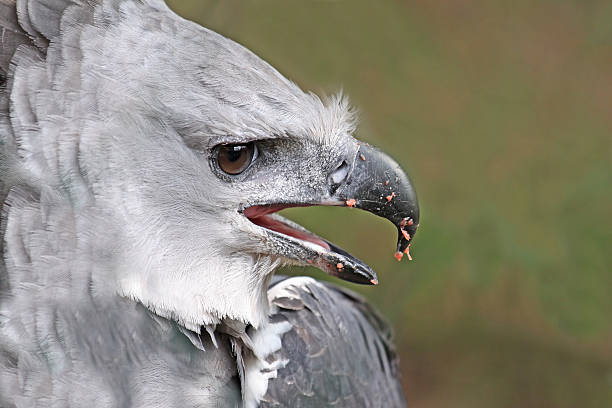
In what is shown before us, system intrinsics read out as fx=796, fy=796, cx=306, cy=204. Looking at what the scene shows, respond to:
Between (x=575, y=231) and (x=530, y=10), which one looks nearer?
(x=575, y=231)

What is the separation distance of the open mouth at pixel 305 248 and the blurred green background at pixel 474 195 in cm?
139

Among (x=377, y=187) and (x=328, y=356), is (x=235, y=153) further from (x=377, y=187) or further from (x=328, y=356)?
(x=328, y=356)

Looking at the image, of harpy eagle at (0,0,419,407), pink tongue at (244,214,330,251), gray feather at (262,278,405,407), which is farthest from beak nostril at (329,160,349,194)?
gray feather at (262,278,405,407)

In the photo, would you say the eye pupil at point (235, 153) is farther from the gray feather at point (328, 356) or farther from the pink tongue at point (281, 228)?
the gray feather at point (328, 356)

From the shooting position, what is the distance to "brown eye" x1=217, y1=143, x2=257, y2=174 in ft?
4.73

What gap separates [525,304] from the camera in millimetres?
3818

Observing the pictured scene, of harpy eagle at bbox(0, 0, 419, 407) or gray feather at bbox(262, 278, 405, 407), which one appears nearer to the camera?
harpy eagle at bbox(0, 0, 419, 407)

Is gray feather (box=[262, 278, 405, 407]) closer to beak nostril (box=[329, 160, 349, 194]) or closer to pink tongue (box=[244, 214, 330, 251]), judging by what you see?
pink tongue (box=[244, 214, 330, 251])

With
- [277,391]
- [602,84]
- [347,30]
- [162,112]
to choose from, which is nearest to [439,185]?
[347,30]

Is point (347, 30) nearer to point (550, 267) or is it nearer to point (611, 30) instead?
point (611, 30)

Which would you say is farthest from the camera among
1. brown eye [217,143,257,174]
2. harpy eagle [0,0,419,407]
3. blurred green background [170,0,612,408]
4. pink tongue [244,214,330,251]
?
blurred green background [170,0,612,408]

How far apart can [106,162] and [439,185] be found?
2677 millimetres

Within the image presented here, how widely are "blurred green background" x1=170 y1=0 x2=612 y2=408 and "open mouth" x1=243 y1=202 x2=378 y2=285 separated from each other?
1387 mm

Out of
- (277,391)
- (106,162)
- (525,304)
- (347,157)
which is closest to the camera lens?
(106,162)
